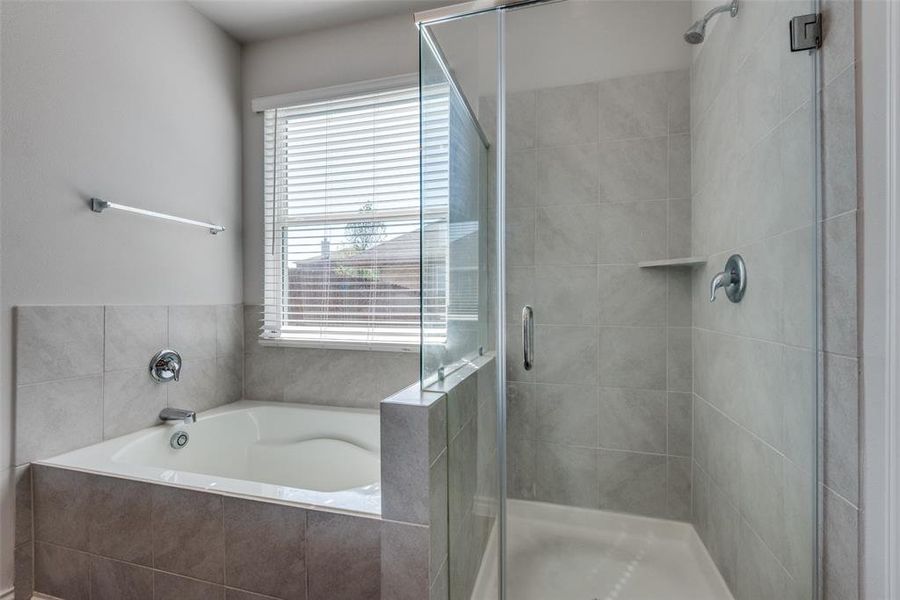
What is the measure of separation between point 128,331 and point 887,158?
2467 millimetres

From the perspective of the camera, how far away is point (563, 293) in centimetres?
123

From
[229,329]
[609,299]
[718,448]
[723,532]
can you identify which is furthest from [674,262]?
[229,329]

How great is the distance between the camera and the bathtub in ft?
6.07

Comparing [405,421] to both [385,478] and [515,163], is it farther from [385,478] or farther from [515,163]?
[515,163]

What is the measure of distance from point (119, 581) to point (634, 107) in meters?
2.20

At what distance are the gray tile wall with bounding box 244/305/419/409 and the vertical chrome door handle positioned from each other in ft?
3.41

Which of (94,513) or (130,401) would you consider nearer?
(94,513)

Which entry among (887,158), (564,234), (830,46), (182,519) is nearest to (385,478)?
(182,519)

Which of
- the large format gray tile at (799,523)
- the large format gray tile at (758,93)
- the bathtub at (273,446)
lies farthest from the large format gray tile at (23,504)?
the large format gray tile at (758,93)

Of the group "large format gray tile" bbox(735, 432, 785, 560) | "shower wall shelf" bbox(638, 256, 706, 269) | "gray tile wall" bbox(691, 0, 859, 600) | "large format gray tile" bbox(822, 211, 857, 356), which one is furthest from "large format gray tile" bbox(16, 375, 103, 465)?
"large format gray tile" bbox(822, 211, 857, 356)

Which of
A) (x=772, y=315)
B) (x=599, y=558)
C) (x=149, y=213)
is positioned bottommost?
(x=599, y=558)

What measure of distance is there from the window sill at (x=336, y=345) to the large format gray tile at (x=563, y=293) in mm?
1065

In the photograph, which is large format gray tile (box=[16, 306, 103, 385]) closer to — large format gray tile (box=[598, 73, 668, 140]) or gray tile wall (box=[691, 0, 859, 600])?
large format gray tile (box=[598, 73, 668, 140])

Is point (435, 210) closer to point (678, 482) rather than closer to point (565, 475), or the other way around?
point (565, 475)
